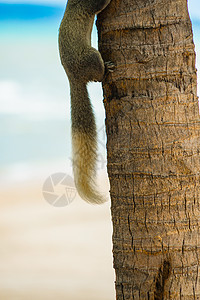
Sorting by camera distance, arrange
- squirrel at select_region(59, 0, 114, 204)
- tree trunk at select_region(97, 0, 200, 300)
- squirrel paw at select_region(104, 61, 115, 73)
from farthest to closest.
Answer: squirrel at select_region(59, 0, 114, 204), squirrel paw at select_region(104, 61, 115, 73), tree trunk at select_region(97, 0, 200, 300)

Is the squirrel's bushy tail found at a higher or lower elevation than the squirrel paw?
lower

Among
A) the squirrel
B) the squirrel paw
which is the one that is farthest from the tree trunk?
the squirrel

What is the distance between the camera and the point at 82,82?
285cm

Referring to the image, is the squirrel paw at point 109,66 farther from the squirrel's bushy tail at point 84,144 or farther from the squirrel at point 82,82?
the squirrel's bushy tail at point 84,144

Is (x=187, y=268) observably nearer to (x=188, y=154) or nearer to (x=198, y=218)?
(x=198, y=218)

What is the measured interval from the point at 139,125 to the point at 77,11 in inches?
46.0

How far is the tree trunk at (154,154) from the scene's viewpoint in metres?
2.46

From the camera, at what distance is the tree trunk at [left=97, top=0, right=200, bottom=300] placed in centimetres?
246

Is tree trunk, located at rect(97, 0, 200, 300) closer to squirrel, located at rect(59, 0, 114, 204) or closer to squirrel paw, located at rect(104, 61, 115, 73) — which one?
squirrel paw, located at rect(104, 61, 115, 73)

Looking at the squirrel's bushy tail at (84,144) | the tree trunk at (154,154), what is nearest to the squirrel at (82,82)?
the squirrel's bushy tail at (84,144)

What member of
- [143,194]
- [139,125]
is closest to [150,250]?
[143,194]

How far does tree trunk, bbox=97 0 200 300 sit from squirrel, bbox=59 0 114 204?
0.22m

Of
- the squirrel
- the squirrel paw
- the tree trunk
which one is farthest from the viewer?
the squirrel

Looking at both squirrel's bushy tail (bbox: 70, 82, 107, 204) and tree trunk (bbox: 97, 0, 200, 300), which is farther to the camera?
squirrel's bushy tail (bbox: 70, 82, 107, 204)
